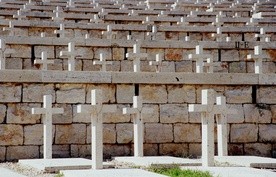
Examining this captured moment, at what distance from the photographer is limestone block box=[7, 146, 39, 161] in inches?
323

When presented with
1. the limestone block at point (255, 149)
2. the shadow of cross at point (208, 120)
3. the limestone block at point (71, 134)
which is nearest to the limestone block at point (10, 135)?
the limestone block at point (71, 134)

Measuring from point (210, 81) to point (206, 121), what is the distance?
190 centimetres

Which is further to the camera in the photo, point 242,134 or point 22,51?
point 22,51

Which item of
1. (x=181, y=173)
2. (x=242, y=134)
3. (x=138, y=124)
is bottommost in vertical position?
(x=181, y=173)

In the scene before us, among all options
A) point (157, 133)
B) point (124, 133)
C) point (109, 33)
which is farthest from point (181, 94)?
point (109, 33)

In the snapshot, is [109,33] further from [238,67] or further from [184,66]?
[238,67]

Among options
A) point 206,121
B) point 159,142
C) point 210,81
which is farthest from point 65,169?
point 210,81

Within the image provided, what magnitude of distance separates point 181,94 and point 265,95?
56.4 inches

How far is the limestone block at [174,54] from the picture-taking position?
12109mm

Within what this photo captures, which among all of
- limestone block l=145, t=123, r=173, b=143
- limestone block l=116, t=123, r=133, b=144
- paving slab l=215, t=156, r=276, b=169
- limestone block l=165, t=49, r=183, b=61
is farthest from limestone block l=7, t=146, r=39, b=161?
limestone block l=165, t=49, r=183, b=61

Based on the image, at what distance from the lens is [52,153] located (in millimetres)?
8336

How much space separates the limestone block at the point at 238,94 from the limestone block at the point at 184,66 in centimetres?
275

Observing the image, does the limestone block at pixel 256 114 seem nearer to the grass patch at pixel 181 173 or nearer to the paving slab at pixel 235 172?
the paving slab at pixel 235 172

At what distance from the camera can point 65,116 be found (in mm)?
8523
